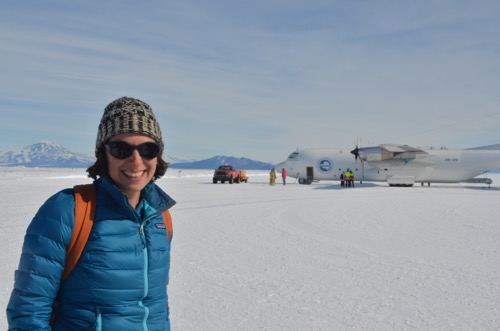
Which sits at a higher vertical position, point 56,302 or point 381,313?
point 56,302

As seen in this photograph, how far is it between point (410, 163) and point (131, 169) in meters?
34.8

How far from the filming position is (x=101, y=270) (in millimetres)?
2213

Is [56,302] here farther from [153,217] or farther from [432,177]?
[432,177]

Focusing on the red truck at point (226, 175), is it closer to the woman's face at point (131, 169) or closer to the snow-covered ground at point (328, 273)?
the snow-covered ground at point (328, 273)

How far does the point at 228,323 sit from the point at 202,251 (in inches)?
148

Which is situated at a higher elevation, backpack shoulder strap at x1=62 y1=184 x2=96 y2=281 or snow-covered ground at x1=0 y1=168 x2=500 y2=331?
backpack shoulder strap at x1=62 y1=184 x2=96 y2=281

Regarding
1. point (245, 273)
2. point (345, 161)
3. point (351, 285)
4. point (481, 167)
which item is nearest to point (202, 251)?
point (245, 273)

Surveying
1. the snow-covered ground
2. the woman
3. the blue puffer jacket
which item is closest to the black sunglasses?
the woman

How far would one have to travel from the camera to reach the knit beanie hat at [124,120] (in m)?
2.34

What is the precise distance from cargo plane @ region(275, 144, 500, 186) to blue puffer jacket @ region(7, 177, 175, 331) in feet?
109

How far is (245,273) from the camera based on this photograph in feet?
22.2

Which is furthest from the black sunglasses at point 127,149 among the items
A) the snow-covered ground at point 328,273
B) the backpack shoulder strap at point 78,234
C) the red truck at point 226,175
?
the red truck at point 226,175

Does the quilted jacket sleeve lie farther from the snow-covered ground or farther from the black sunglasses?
the snow-covered ground

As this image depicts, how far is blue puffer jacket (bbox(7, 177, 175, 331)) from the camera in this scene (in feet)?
6.77
